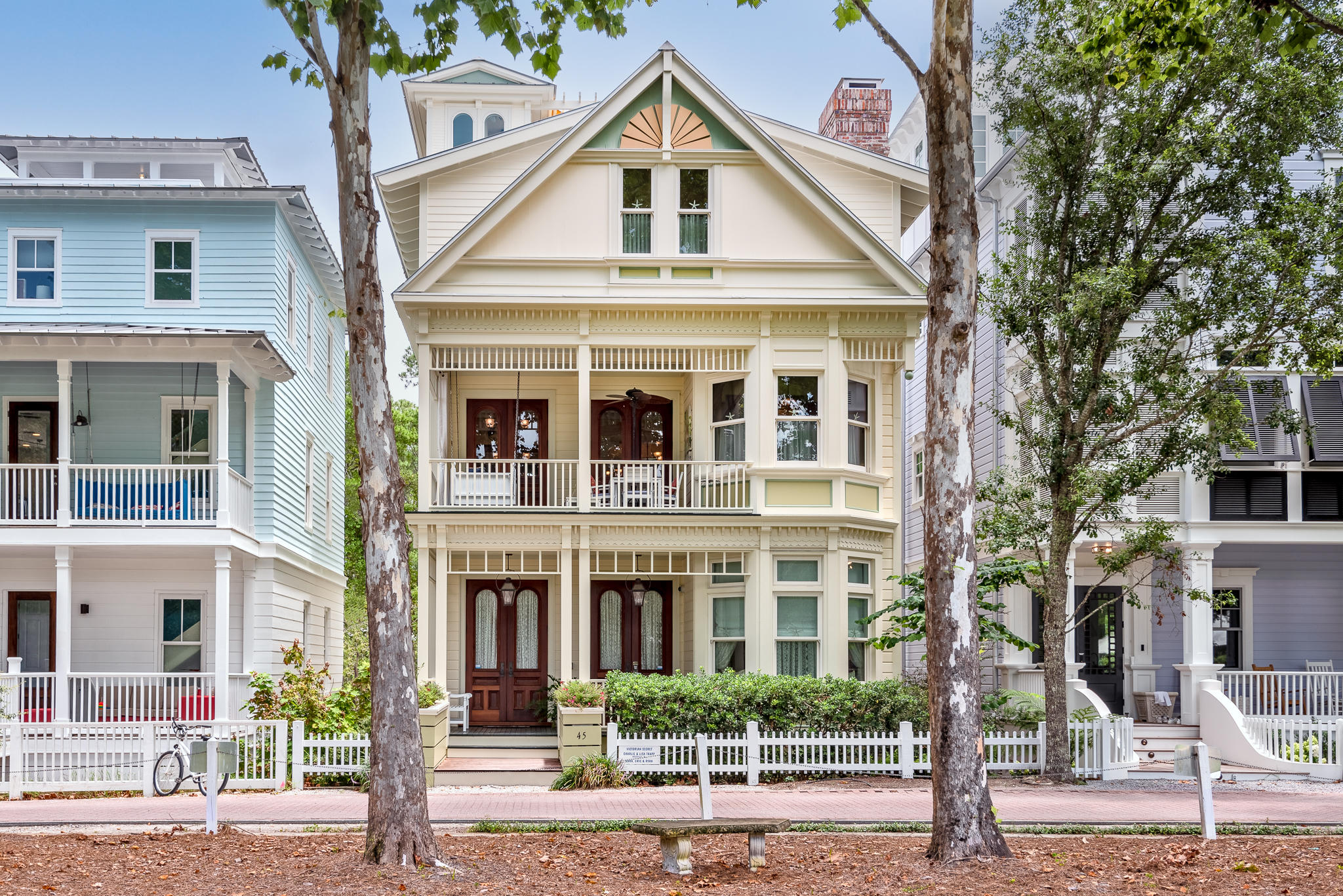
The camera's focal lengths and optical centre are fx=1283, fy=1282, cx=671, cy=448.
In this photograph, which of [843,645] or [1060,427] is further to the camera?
[843,645]

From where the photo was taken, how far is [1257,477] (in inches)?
904

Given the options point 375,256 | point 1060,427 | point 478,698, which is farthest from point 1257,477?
point 375,256

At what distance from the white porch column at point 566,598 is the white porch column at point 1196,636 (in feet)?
34.8

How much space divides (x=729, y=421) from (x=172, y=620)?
10.7 m

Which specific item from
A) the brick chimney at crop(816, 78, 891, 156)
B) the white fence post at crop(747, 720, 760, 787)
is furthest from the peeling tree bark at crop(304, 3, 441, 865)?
the brick chimney at crop(816, 78, 891, 156)

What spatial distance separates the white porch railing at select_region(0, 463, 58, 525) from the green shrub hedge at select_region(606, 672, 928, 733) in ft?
31.8

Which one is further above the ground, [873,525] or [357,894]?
[873,525]

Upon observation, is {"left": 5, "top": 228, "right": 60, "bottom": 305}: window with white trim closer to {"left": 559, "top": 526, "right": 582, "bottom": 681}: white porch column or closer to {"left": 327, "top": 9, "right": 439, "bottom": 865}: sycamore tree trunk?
{"left": 559, "top": 526, "right": 582, "bottom": 681}: white porch column

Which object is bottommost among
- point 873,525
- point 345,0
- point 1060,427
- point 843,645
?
point 843,645

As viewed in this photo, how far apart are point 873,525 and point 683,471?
329 centimetres

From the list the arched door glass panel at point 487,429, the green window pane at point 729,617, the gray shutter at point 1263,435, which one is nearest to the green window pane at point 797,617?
the green window pane at point 729,617

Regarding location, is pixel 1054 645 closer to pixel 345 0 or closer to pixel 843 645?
pixel 843 645

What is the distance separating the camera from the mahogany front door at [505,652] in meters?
22.0

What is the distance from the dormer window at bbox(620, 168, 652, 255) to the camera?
835 inches
